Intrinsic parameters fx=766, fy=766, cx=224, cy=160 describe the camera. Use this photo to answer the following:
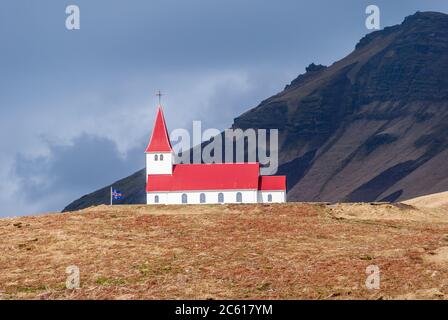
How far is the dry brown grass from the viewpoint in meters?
35.3

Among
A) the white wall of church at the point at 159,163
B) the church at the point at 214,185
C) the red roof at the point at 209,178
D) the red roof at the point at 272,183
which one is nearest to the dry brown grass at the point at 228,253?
the church at the point at 214,185

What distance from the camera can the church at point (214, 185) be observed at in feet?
324

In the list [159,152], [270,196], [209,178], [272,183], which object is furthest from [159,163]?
[270,196]

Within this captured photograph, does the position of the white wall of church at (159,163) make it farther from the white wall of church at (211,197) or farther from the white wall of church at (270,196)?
the white wall of church at (270,196)

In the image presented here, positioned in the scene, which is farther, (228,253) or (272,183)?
(272,183)

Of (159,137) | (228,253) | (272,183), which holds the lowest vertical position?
(228,253)

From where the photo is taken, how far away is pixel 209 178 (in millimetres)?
99875

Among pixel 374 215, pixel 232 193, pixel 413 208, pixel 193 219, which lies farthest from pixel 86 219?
pixel 232 193

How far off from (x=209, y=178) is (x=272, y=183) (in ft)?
27.4

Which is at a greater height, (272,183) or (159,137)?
(159,137)

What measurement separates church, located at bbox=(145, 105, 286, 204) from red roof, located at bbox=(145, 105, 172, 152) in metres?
3.63

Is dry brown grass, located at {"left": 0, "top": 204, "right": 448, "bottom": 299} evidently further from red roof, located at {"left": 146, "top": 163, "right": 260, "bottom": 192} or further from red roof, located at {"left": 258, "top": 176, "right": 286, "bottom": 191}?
red roof, located at {"left": 258, "top": 176, "right": 286, "bottom": 191}

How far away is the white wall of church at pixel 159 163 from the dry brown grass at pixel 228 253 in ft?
129

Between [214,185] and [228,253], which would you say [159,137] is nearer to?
[214,185]
